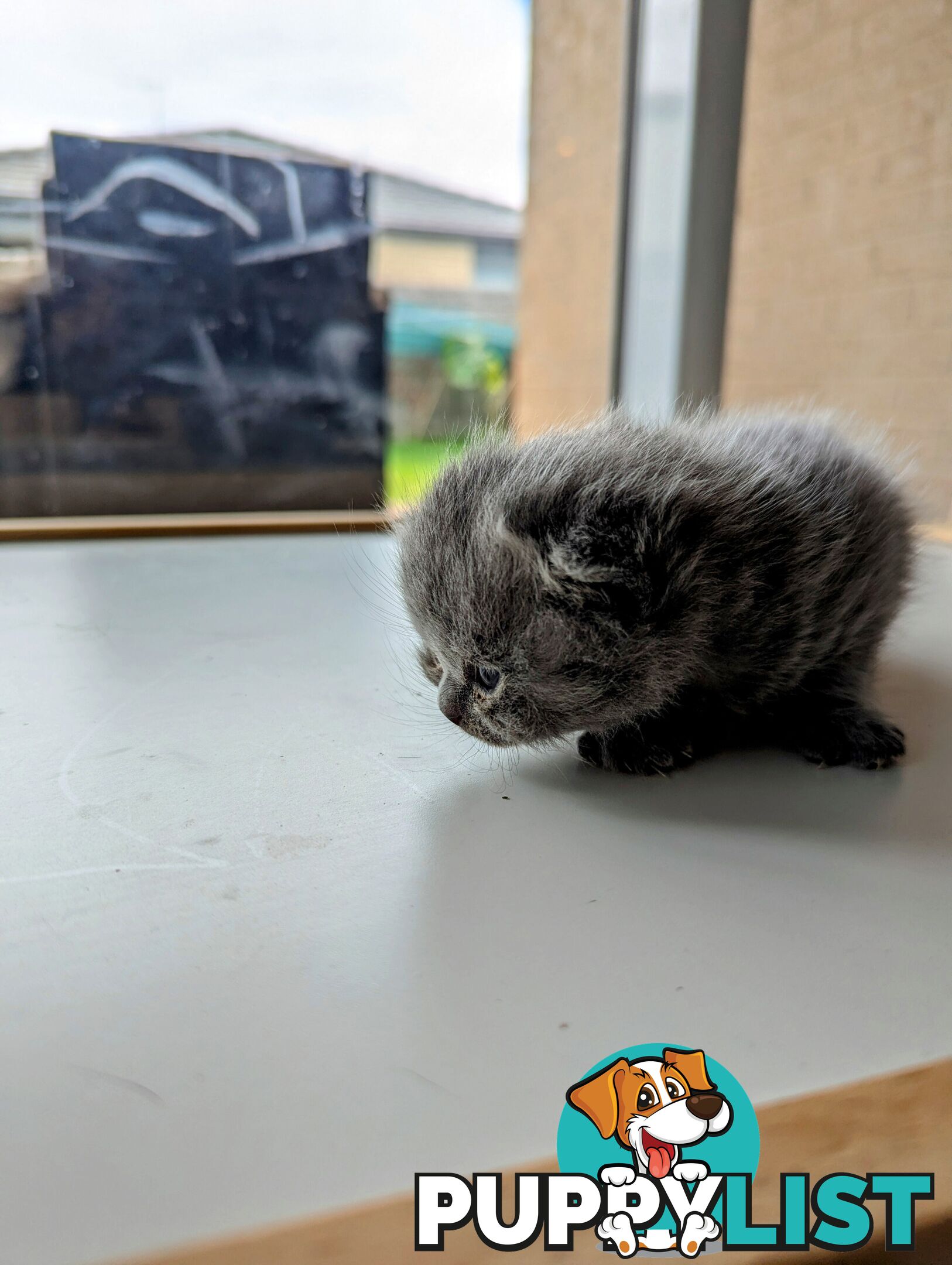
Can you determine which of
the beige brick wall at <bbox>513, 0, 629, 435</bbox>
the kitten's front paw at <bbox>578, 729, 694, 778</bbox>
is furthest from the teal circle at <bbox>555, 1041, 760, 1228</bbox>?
the beige brick wall at <bbox>513, 0, 629, 435</bbox>

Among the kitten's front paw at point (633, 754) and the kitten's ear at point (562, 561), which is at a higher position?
the kitten's ear at point (562, 561)

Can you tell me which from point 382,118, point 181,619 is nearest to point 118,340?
point 382,118

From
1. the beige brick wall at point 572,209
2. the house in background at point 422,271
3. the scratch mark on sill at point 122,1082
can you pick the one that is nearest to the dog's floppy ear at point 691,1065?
the scratch mark on sill at point 122,1082

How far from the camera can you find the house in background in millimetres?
2648

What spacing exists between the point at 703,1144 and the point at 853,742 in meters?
0.56

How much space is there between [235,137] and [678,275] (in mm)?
1517

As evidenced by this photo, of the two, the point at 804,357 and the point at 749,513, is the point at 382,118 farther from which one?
the point at 749,513

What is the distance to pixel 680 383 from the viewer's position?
293 centimetres

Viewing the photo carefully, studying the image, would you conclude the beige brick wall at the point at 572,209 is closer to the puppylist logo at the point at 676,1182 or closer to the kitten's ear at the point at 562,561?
the kitten's ear at the point at 562,561

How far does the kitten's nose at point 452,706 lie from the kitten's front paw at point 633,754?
0.49 ft

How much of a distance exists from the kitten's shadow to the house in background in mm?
1787

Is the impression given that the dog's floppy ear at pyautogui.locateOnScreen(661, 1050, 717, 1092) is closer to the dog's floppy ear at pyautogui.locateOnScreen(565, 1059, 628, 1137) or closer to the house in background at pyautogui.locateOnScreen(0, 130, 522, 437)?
the dog's floppy ear at pyautogui.locateOnScreen(565, 1059, 628, 1137)

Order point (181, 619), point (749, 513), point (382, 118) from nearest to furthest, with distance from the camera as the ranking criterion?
point (749, 513)
point (181, 619)
point (382, 118)

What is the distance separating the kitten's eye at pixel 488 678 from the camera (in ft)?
3.02
